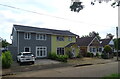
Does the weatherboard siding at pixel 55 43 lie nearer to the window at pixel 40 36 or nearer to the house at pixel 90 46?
the window at pixel 40 36

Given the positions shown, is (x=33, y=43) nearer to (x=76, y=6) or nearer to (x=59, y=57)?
(x=59, y=57)

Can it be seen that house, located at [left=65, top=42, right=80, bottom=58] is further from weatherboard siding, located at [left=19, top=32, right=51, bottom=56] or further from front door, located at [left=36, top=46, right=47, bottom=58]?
front door, located at [left=36, top=46, right=47, bottom=58]

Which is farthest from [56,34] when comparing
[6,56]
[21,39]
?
[6,56]

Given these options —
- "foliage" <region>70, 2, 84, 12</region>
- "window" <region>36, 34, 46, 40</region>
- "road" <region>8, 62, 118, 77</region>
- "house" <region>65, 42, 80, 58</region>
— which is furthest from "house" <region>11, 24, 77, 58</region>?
"foliage" <region>70, 2, 84, 12</region>

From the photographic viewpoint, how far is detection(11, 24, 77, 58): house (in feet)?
85.5

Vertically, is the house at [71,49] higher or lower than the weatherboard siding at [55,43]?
lower

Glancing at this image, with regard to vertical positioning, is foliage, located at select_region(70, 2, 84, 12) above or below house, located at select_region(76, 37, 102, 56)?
above

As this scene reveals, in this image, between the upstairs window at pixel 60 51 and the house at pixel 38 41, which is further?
the upstairs window at pixel 60 51

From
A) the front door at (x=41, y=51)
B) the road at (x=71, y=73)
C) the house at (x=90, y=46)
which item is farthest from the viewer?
the house at (x=90, y=46)

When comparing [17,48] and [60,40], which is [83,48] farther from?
[17,48]

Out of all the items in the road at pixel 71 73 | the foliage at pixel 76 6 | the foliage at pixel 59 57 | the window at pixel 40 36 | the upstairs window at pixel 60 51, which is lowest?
the road at pixel 71 73

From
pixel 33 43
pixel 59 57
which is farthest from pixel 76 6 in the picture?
pixel 33 43

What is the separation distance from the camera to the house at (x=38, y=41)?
2606cm

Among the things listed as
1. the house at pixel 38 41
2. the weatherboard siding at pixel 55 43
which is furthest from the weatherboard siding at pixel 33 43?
the weatherboard siding at pixel 55 43
